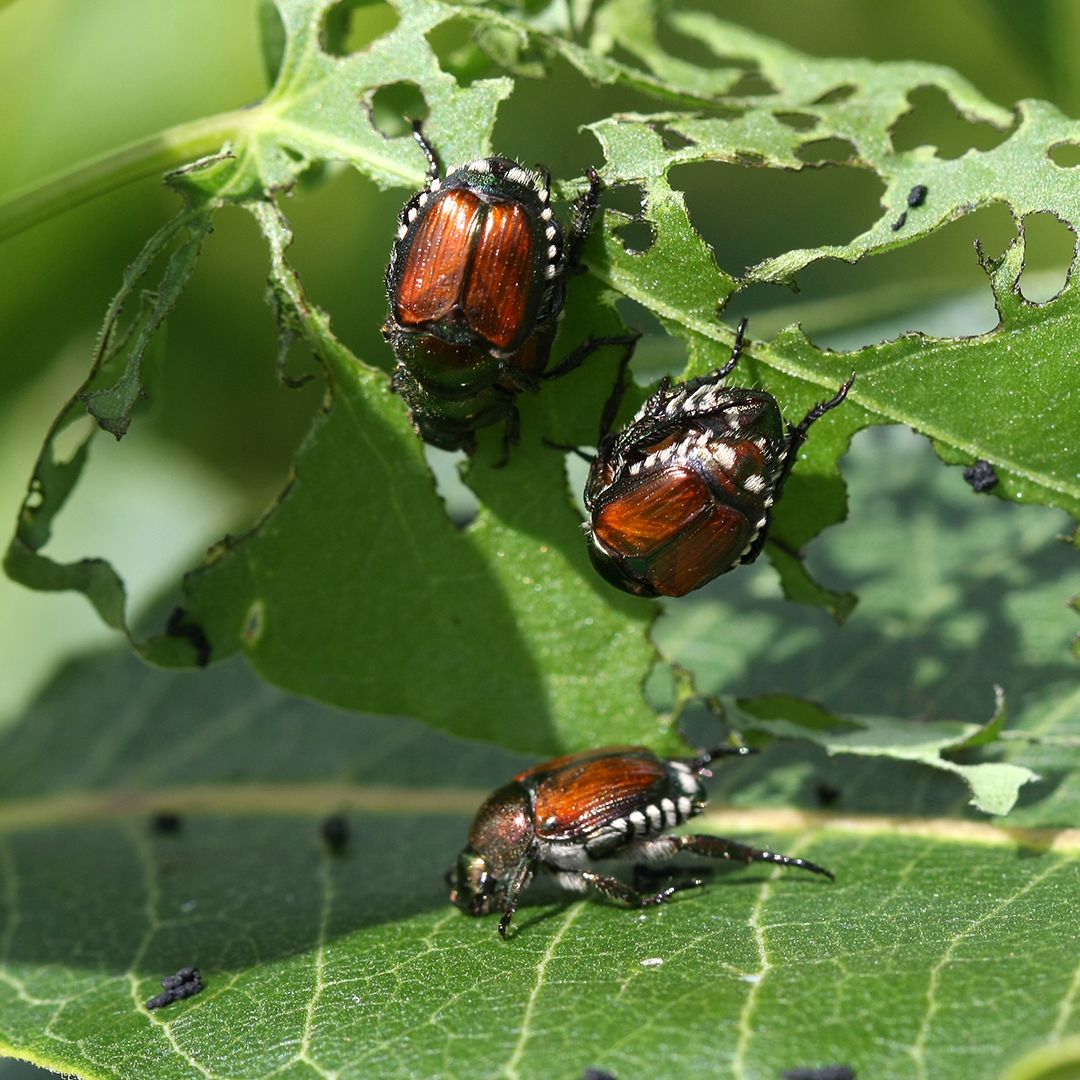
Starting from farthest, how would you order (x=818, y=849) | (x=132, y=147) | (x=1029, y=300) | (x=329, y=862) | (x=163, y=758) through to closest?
1. (x=163, y=758)
2. (x=329, y=862)
3. (x=818, y=849)
4. (x=132, y=147)
5. (x=1029, y=300)

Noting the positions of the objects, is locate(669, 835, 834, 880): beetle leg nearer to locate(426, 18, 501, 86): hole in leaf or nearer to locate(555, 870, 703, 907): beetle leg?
locate(555, 870, 703, 907): beetle leg

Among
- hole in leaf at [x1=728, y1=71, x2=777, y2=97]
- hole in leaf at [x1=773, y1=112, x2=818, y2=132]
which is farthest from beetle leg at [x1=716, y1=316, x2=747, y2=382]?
hole in leaf at [x1=728, y1=71, x2=777, y2=97]

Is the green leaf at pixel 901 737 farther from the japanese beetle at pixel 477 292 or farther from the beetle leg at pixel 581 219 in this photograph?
the beetle leg at pixel 581 219

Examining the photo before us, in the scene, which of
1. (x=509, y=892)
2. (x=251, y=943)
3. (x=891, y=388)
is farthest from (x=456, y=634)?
(x=891, y=388)

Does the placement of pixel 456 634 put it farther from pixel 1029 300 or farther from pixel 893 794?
pixel 1029 300

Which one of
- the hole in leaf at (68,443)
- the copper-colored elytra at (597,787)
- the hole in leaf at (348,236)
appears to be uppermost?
the hole in leaf at (68,443)

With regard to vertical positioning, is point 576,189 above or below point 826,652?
above

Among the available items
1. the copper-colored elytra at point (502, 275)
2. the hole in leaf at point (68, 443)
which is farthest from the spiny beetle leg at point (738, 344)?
the hole in leaf at point (68, 443)
